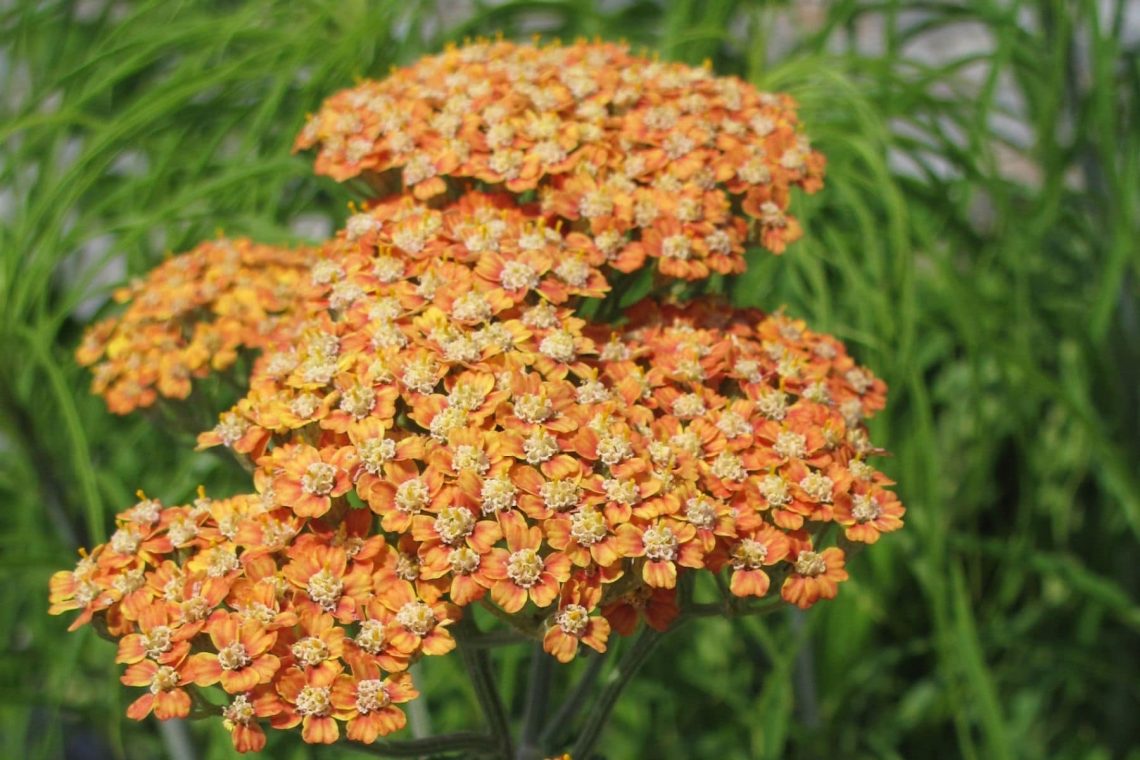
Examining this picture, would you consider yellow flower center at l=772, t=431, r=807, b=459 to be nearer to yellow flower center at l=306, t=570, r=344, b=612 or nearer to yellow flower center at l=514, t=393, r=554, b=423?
yellow flower center at l=514, t=393, r=554, b=423

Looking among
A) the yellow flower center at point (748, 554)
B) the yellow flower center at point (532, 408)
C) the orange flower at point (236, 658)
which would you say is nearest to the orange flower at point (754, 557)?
the yellow flower center at point (748, 554)

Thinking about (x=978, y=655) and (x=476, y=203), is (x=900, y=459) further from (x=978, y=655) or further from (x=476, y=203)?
(x=476, y=203)

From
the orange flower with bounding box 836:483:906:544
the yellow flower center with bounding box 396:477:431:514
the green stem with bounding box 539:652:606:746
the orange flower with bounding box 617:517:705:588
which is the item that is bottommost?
the green stem with bounding box 539:652:606:746

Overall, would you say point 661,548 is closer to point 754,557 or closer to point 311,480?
point 754,557

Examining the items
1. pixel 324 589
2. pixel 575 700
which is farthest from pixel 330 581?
pixel 575 700

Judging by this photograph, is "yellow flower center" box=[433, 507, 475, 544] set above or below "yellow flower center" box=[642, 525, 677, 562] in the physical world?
Result: above

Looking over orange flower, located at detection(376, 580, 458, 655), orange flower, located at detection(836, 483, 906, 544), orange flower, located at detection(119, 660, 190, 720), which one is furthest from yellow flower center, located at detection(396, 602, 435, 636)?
orange flower, located at detection(836, 483, 906, 544)
